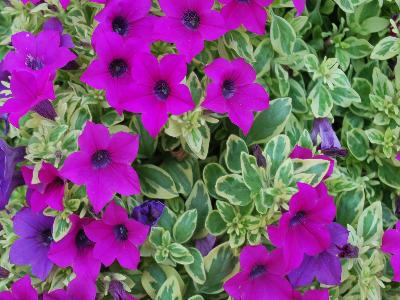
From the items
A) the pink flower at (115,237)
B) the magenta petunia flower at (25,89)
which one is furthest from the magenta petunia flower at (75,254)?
the magenta petunia flower at (25,89)

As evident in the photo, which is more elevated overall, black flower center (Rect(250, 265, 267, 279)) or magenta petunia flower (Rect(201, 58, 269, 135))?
magenta petunia flower (Rect(201, 58, 269, 135))

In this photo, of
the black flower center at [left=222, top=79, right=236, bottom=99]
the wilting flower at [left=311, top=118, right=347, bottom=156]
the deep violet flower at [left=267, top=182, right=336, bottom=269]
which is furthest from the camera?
the wilting flower at [left=311, top=118, right=347, bottom=156]

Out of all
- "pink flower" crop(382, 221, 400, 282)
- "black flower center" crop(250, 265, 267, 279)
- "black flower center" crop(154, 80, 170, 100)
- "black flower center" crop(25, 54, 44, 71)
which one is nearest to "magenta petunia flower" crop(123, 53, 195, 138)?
"black flower center" crop(154, 80, 170, 100)

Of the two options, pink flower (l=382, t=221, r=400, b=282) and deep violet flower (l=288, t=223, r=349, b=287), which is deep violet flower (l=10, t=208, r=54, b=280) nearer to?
deep violet flower (l=288, t=223, r=349, b=287)

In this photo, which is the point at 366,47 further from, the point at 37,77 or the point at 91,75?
the point at 37,77

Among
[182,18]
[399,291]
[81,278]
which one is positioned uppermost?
[182,18]

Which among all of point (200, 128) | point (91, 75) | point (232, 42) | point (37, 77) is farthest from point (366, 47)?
point (37, 77)

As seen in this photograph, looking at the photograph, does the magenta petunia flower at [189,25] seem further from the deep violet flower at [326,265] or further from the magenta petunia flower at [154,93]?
the deep violet flower at [326,265]
